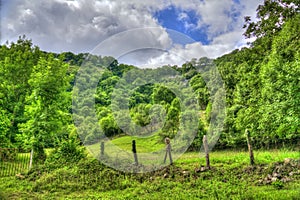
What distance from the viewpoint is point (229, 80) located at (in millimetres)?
22641

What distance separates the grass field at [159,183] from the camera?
7348mm

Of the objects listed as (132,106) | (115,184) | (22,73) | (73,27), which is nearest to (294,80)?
(132,106)

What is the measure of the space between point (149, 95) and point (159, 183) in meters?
3.41

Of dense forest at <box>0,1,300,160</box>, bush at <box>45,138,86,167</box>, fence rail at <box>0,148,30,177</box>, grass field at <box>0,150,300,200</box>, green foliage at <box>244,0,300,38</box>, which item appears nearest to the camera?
grass field at <box>0,150,300,200</box>

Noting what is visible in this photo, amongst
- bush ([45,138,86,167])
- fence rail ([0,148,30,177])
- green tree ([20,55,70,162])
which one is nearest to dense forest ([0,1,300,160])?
green tree ([20,55,70,162])

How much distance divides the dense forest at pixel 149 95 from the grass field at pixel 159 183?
1.55 meters

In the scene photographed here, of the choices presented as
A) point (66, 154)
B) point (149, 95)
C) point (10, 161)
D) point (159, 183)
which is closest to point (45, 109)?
point (66, 154)

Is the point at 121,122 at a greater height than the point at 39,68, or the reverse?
the point at 39,68

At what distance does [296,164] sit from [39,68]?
12533mm

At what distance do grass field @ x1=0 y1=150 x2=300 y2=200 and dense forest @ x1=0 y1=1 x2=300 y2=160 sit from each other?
1.55 meters

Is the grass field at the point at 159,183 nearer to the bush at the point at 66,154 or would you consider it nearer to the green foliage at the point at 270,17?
the bush at the point at 66,154

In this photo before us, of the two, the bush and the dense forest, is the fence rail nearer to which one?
the dense forest

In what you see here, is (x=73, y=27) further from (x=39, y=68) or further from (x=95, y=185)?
(x=95, y=185)

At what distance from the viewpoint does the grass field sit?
735cm
